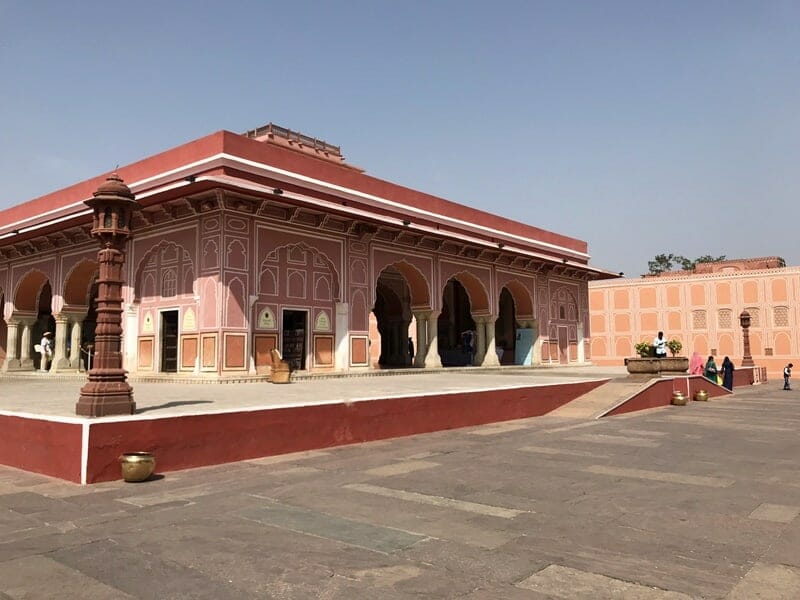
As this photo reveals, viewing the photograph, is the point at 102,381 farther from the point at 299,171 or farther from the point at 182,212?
the point at 299,171

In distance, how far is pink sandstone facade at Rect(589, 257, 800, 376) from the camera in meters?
34.9

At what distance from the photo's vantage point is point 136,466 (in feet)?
19.8

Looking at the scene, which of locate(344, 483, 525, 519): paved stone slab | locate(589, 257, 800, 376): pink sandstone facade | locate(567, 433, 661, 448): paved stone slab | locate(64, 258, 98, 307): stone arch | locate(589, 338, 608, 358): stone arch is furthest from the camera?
locate(589, 338, 608, 358): stone arch

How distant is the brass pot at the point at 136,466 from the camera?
6.03 meters

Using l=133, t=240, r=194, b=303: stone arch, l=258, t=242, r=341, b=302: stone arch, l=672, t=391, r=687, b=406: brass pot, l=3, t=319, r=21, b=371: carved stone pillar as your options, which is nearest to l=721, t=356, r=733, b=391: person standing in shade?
l=672, t=391, r=687, b=406: brass pot

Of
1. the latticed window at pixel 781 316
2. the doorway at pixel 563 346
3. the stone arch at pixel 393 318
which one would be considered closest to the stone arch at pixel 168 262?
the stone arch at pixel 393 318

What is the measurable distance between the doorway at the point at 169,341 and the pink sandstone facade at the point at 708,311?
30.2 m

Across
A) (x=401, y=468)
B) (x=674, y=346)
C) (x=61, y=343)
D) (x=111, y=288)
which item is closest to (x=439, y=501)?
(x=401, y=468)

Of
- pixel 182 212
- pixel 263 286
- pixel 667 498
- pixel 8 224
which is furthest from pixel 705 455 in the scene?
pixel 8 224

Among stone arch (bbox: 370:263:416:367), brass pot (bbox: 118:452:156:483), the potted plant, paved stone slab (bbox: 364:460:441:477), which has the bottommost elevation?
paved stone slab (bbox: 364:460:441:477)

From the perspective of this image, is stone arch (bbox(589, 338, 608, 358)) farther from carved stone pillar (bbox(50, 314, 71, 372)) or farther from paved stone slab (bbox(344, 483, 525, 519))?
paved stone slab (bbox(344, 483, 525, 519))

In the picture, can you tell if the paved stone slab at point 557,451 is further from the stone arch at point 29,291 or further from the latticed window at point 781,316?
the latticed window at point 781,316

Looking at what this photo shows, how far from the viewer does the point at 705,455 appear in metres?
7.85

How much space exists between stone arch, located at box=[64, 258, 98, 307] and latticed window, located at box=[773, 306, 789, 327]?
3405 cm
